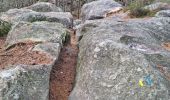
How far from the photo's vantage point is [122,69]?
6.72 m

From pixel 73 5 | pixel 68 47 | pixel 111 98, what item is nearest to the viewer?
pixel 111 98

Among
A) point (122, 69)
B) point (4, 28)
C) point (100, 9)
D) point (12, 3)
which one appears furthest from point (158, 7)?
point (12, 3)

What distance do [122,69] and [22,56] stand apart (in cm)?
258

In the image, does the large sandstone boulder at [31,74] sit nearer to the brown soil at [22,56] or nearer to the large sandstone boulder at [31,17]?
the brown soil at [22,56]

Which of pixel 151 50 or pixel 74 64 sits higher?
pixel 151 50

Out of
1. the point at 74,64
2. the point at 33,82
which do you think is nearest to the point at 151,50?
the point at 74,64

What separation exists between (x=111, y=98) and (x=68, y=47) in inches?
153

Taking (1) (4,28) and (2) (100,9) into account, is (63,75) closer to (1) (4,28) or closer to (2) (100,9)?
(1) (4,28)

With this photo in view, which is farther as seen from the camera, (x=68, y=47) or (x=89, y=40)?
(x=68, y=47)

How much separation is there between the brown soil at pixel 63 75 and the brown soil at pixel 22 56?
41cm

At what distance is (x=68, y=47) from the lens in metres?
9.99

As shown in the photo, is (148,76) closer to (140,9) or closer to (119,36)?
(119,36)

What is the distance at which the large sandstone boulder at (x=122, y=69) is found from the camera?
6.28 metres

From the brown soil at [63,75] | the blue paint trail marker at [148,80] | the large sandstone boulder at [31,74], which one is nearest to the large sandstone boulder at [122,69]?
the blue paint trail marker at [148,80]
